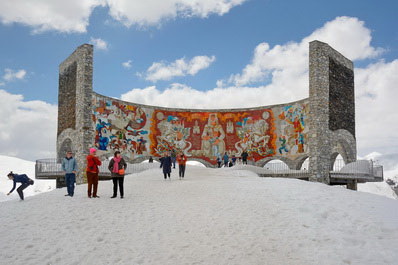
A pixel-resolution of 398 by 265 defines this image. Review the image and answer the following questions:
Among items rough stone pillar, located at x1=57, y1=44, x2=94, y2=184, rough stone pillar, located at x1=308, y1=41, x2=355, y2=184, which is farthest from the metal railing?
rough stone pillar, located at x1=57, y1=44, x2=94, y2=184

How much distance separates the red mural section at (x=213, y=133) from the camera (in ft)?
106

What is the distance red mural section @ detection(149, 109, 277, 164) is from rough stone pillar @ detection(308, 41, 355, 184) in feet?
25.9

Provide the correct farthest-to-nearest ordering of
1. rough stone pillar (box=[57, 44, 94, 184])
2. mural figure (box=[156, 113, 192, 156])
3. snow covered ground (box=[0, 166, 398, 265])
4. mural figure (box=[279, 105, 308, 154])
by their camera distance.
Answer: mural figure (box=[156, 113, 192, 156]) < mural figure (box=[279, 105, 308, 154]) < rough stone pillar (box=[57, 44, 94, 184]) < snow covered ground (box=[0, 166, 398, 265])

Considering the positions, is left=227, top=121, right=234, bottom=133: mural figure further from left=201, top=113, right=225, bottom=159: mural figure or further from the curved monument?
left=201, top=113, right=225, bottom=159: mural figure

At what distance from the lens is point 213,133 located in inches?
1346

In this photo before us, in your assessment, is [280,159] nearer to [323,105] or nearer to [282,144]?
[282,144]

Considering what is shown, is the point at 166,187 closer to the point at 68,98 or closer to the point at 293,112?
the point at 68,98

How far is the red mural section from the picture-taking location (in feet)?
106

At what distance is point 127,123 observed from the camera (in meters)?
29.9

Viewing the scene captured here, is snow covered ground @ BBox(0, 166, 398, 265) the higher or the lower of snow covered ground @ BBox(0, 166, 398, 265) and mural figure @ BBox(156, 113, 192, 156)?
the lower

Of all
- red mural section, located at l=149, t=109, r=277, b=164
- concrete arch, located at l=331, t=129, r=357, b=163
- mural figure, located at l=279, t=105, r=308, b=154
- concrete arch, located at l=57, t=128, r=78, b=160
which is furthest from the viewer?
red mural section, located at l=149, t=109, r=277, b=164

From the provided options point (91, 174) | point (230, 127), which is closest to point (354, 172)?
point (230, 127)

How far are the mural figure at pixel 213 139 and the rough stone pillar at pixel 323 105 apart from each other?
38.3 feet

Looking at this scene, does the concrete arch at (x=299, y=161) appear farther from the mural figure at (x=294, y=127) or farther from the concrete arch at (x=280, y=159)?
the mural figure at (x=294, y=127)
